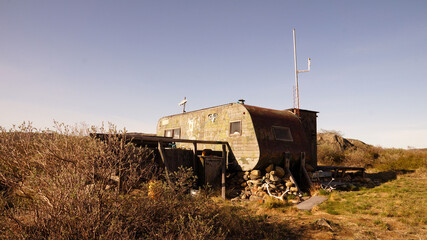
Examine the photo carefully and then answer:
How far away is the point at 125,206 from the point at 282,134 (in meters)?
11.1

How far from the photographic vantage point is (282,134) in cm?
1506

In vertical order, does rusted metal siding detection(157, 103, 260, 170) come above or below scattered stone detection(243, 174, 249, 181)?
above

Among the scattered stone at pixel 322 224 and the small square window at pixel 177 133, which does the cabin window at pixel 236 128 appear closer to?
the small square window at pixel 177 133

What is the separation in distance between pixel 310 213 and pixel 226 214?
394cm

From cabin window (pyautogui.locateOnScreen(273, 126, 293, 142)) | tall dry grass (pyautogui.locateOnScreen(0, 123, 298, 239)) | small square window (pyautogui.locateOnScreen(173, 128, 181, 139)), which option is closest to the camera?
tall dry grass (pyautogui.locateOnScreen(0, 123, 298, 239))

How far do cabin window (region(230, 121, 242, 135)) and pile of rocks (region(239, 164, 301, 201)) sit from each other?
7.33ft

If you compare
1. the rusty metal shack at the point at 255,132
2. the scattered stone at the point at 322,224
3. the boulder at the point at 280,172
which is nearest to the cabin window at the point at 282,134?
the rusty metal shack at the point at 255,132

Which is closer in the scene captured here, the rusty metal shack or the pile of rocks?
the pile of rocks

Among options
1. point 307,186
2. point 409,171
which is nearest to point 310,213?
point 307,186

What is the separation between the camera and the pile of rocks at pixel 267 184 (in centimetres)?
1246

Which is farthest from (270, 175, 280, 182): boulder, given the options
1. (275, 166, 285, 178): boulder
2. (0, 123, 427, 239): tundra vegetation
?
(0, 123, 427, 239): tundra vegetation

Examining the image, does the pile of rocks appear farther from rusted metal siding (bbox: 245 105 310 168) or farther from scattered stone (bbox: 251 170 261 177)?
rusted metal siding (bbox: 245 105 310 168)

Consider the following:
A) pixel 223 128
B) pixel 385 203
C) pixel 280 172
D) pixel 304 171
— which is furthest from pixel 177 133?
pixel 385 203

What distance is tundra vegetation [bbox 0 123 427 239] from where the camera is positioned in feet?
15.5
